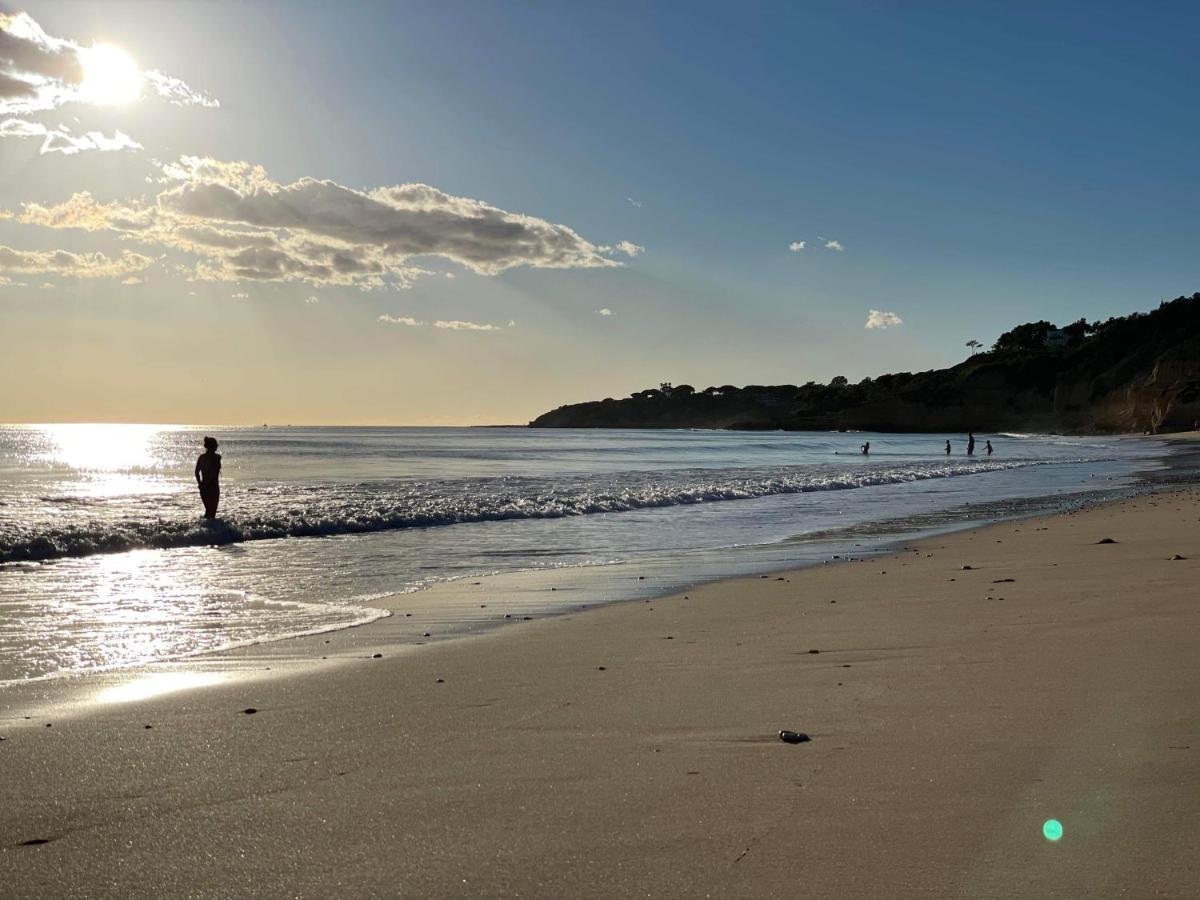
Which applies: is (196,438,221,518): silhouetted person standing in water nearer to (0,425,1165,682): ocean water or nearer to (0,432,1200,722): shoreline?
(0,425,1165,682): ocean water

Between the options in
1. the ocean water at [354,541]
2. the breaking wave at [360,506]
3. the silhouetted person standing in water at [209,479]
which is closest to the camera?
the ocean water at [354,541]

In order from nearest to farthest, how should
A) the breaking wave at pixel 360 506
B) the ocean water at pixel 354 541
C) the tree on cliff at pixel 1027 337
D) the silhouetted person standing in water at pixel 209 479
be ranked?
the ocean water at pixel 354 541, the breaking wave at pixel 360 506, the silhouetted person standing in water at pixel 209 479, the tree on cliff at pixel 1027 337

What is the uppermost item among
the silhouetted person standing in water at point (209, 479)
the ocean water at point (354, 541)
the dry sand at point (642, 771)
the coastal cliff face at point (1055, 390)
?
the coastal cliff face at point (1055, 390)

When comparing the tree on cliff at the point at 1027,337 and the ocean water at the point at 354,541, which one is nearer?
the ocean water at the point at 354,541

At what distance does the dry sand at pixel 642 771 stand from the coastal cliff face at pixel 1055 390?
101 meters

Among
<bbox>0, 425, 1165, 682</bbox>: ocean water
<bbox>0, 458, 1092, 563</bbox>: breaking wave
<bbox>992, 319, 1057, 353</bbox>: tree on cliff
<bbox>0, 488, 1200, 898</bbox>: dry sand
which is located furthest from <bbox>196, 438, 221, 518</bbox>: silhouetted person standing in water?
<bbox>992, 319, 1057, 353</bbox>: tree on cliff

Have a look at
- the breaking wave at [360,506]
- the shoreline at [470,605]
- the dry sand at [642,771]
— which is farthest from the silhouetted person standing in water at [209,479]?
the dry sand at [642,771]

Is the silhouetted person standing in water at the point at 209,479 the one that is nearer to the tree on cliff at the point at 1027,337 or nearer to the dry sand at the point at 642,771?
the dry sand at the point at 642,771

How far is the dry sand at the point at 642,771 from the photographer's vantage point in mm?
2682

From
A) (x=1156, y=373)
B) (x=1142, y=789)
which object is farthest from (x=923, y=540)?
(x=1156, y=373)

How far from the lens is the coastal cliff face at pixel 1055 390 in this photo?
327ft

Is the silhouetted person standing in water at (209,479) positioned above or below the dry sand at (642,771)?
above

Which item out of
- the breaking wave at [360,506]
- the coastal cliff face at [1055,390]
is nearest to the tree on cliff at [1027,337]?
the coastal cliff face at [1055,390]

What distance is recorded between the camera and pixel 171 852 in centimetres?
285
